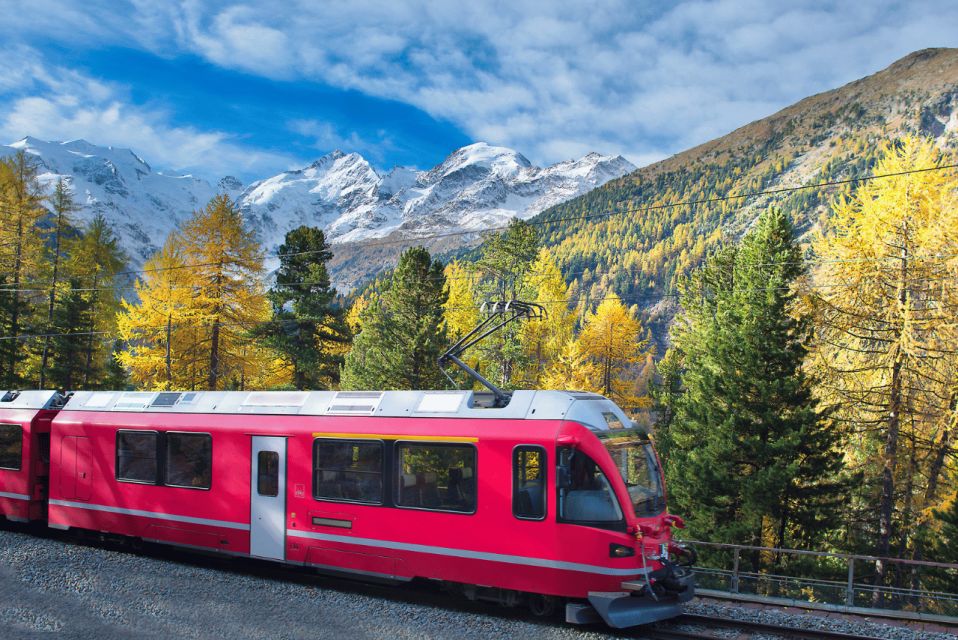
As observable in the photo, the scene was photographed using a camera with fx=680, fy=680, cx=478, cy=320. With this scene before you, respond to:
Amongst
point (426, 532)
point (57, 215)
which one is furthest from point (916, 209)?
point (57, 215)

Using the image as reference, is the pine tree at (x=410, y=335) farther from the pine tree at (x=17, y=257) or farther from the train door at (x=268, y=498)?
the pine tree at (x=17, y=257)

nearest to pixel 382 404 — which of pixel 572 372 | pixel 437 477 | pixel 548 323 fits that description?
pixel 437 477

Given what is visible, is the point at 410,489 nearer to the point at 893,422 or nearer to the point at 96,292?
the point at 893,422

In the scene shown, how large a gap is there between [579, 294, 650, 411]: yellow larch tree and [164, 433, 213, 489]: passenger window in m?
35.5

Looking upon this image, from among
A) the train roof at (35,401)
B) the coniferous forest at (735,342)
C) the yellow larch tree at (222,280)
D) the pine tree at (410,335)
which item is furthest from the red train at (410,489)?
the pine tree at (410,335)

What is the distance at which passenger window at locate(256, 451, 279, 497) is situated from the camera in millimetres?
11766

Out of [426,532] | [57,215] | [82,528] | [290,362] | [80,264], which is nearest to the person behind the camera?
[426,532]

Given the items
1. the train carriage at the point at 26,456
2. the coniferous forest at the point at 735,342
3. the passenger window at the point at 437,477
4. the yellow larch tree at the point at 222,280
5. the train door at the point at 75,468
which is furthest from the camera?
the yellow larch tree at the point at 222,280

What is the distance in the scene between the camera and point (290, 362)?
1448 inches

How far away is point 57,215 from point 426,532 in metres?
44.6

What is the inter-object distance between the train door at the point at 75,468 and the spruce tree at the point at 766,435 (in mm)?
17286

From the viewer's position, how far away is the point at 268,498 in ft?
38.7

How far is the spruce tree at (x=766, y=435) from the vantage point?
21.5 m

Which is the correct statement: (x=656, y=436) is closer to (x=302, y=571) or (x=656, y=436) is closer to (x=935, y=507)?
(x=935, y=507)
